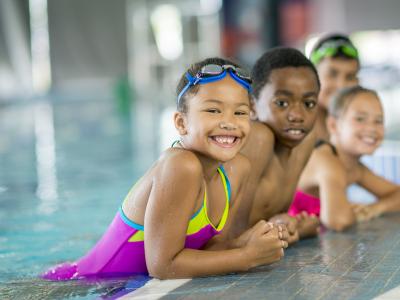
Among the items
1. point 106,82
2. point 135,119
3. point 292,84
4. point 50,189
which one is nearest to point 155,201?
point 292,84

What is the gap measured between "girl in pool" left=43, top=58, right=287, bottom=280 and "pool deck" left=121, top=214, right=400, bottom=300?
9 centimetres

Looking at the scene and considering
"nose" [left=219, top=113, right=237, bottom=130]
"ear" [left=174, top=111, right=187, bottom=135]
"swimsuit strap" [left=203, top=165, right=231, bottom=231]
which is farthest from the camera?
"swimsuit strap" [left=203, top=165, right=231, bottom=231]

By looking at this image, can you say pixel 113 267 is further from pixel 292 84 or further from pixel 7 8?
pixel 7 8

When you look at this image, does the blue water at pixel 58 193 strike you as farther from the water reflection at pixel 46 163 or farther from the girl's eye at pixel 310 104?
the girl's eye at pixel 310 104

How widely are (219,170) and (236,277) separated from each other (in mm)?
526

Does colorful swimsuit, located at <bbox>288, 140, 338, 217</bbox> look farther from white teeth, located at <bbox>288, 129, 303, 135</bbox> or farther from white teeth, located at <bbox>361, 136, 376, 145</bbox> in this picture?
white teeth, located at <bbox>288, 129, 303, 135</bbox>

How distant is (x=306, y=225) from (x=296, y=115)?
0.69 meters

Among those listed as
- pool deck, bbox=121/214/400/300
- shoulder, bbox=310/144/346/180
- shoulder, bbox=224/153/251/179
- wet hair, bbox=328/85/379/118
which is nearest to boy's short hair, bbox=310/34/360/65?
wet hair, bbox=328/85/379/118

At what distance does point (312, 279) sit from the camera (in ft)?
11.0

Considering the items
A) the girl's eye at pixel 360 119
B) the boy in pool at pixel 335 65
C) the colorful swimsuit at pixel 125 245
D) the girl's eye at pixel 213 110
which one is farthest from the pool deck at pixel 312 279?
the boy in pool at pixel 335 65

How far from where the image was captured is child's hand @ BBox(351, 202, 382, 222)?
5.00 metres

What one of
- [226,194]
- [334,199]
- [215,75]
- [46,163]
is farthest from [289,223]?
[46,163]

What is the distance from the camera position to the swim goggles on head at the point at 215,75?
3285 millimetres

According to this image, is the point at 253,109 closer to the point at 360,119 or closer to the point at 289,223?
the point at 289,223
